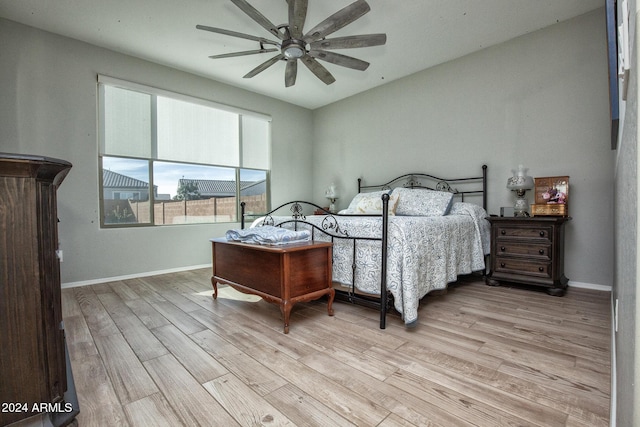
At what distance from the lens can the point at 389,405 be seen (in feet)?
4.18

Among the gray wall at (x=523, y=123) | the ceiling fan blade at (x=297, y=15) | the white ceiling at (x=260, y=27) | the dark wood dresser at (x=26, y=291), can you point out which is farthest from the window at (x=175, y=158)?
the dark wood dresser at (x=26, y=291)

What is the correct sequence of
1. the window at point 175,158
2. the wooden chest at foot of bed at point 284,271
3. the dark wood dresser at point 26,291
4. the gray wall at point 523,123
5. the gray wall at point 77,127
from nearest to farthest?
the dark wood dresser at point 26,291
the wooden chest at foot of bed at point 284,271
the gray wall at point 523,123
the gray wall at point 77,127
the window at point 175,158

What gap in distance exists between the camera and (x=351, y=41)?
2.41 meters

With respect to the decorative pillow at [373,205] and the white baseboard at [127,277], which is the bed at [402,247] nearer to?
the decorative pillow at [373,205]

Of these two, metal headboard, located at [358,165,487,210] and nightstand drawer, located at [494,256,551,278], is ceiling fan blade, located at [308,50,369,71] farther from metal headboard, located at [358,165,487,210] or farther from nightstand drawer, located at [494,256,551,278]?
nightstand drawer, located at [494,256,551,278]

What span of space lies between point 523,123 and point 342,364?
3.25 m

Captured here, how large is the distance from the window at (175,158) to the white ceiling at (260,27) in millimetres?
575

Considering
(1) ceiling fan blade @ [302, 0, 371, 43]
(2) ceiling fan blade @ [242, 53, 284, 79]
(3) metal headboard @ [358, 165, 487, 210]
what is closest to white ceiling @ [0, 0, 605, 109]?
(2) ceiling fan blade @ [242, 53, 284, 79]

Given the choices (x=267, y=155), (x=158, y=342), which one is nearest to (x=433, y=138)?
(x=267, y=155)

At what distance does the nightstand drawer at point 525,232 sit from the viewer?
2806mm

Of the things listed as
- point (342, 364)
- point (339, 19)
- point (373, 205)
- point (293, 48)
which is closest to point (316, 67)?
point (293, 48)

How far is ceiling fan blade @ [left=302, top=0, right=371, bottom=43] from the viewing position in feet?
6.80

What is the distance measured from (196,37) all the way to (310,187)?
123 inches

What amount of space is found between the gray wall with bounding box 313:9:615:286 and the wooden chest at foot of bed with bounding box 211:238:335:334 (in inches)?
95.8
